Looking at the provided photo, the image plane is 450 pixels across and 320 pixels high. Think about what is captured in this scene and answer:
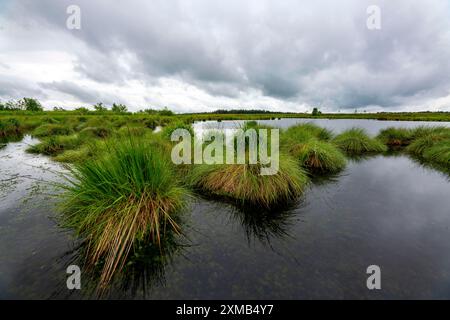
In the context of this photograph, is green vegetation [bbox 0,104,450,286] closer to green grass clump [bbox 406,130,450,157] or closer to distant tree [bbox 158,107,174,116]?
green grass clump [bbox 406,130,450,157]

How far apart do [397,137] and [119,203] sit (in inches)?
844

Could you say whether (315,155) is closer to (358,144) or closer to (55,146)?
(358,144)


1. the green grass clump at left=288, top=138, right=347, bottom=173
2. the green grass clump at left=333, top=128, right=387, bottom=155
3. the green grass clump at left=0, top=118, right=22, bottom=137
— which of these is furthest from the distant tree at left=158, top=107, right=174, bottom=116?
the green grass clump at left=288, top=138, right=347, bottom=173

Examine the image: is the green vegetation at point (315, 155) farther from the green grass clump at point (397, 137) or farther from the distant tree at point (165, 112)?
the distant tree at point (165, 112)

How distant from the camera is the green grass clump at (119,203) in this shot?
3.20 meters

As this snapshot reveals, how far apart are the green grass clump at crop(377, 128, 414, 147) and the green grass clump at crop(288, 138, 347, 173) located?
10572 millimetres

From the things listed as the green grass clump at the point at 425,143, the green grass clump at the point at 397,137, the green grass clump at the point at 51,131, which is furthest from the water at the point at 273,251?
the green grass clump at the point at 51,131

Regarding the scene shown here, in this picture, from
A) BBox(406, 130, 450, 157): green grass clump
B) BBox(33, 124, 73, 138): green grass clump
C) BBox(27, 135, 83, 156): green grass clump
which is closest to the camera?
BBox(27, 135, 83, 156): green grass clump

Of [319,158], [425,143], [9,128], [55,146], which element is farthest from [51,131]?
[425,143]

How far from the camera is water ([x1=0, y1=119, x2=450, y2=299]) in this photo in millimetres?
2670

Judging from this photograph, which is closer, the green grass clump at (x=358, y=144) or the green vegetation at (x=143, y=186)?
the green vegetation at (x=143, y=186)

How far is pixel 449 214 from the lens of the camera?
4906 millimetres

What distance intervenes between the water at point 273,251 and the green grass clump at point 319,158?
9.94ft
